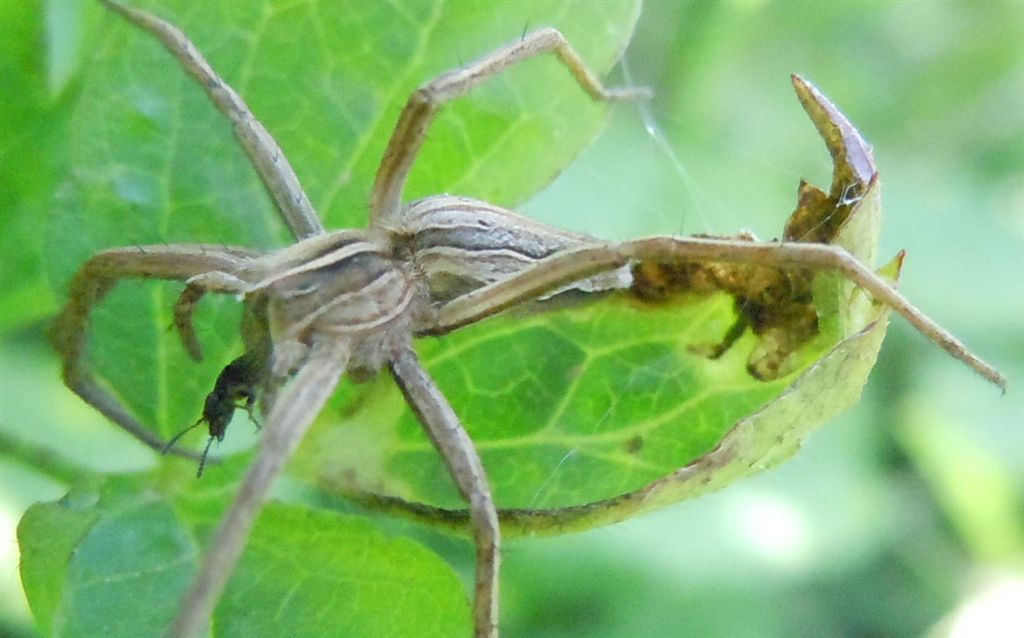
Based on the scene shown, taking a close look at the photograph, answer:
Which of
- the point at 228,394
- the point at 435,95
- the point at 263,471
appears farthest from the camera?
the point at 435,95

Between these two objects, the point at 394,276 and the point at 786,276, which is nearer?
the point at 786,276

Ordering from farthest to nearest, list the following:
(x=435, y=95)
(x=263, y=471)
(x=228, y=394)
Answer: (x=435, y=95) < (x=228, y=394) < (x=263, y=471)

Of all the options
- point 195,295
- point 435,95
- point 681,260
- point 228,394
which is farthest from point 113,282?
point 681,260

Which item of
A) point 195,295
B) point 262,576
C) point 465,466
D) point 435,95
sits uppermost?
point 435,95

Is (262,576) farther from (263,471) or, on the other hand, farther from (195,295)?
(195,295)

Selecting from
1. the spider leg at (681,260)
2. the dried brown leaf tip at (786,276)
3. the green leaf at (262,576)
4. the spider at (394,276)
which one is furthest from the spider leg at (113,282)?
the dried brown leaf tip at (786,276)

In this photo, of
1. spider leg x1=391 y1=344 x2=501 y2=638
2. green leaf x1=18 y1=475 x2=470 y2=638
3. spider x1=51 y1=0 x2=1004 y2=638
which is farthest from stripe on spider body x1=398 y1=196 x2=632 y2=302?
green leaf x1=18 y1=475 x2=470 y2=638

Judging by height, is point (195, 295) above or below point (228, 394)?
above

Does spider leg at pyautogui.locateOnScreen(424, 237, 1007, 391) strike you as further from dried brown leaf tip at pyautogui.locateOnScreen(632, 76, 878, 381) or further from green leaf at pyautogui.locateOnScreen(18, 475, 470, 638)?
green leaf at pyautogui.locateOnScreen(18, 475, 470, 638)

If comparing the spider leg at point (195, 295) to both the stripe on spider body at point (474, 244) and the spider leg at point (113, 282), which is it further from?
the stripe on spider body at point (474, 244)
